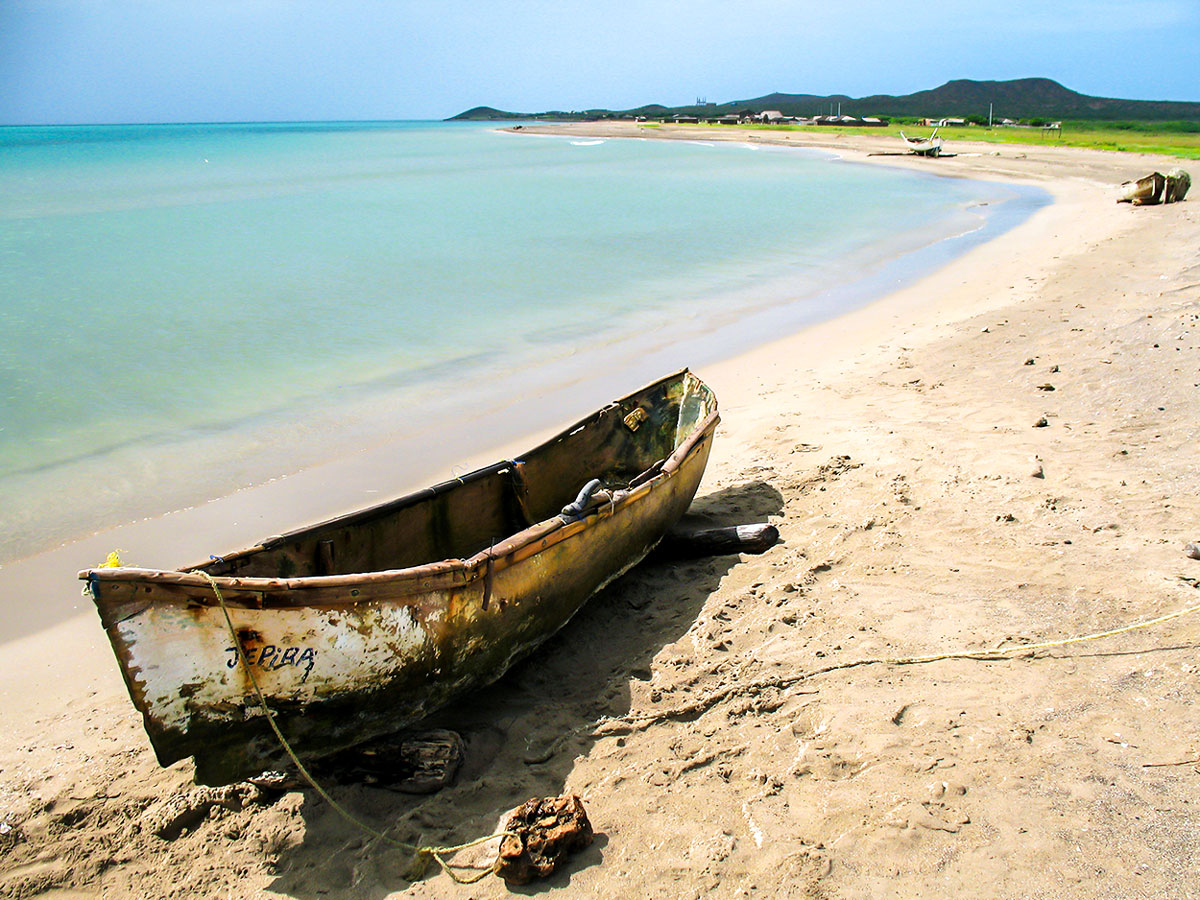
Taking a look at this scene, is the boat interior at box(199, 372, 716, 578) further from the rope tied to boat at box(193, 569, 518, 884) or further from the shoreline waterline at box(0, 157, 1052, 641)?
the shoreline waterline at box(0, 157, 1052, 641)

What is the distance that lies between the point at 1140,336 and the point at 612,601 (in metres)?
6.97

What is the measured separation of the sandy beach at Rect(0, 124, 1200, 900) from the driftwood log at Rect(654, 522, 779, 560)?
0.32 ft

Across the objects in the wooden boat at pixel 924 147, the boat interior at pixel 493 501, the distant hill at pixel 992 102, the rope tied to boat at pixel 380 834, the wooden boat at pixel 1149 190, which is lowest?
the rope tied to boat at pixel 380 834

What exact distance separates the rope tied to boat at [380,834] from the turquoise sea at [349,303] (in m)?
3.83

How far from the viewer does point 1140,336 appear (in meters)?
8.60

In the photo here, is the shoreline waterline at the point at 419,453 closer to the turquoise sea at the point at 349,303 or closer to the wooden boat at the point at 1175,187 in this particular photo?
the turquoise sea at the point at 349,303

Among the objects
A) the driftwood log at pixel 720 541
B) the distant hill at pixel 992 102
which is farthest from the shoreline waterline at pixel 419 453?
the distant hill at pixel 992 102

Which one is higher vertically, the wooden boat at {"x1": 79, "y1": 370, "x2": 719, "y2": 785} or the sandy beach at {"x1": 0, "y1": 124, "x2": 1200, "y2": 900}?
the wooden boat at {"x1": 79, "y1": 370, "x2": 719, "y2": 785}

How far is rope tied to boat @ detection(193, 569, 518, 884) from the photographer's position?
10.4 feet

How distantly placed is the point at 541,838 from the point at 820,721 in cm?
138

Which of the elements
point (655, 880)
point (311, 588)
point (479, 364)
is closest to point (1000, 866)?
point (655, 880)

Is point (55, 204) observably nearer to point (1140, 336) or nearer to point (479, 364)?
point (479, 364)

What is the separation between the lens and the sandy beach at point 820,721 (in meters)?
3.04

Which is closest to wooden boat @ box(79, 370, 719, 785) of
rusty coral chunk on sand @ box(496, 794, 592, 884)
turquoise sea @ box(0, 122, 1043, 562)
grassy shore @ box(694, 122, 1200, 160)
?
rusty coral chunk on sand @ box(496, 794, 592, 884)
